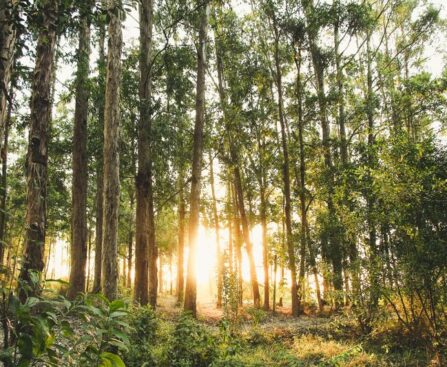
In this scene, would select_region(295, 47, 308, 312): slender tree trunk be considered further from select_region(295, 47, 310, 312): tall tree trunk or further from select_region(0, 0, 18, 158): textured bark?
select_region(0, 0, 18, 158): textured bark

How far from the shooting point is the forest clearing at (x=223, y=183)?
338 centimetres

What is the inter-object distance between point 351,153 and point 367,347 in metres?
10.1

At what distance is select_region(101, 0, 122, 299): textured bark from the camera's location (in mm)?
6953

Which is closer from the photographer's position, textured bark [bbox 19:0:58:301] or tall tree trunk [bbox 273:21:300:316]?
textured bark [bbox 19:0:58:301]

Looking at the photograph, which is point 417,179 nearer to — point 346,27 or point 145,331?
point 145,331

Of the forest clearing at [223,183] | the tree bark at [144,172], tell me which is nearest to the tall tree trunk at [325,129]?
the forest clearing at [223,183]

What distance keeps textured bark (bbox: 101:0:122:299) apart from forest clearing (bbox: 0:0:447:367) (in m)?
0.03

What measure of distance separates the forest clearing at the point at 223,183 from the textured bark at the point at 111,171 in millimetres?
30

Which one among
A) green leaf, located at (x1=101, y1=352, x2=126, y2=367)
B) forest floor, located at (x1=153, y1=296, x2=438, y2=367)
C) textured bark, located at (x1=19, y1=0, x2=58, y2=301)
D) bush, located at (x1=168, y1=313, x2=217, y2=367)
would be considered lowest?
forest floor, located at (x1=153, y1=296, x2=438, y2=367)

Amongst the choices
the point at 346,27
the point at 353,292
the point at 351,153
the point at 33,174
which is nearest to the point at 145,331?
the point at 33,174

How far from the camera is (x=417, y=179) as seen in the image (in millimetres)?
6684

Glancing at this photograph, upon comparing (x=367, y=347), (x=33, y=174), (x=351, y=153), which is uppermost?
(x=351, y=153)

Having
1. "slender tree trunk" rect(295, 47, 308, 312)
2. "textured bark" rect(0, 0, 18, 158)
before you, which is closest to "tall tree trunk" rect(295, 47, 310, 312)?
"slender tree trunk" rect(295, 47, 308, 312)

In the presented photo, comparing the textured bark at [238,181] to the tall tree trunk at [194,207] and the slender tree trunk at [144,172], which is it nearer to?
the tall tree trunk at [194,207]
